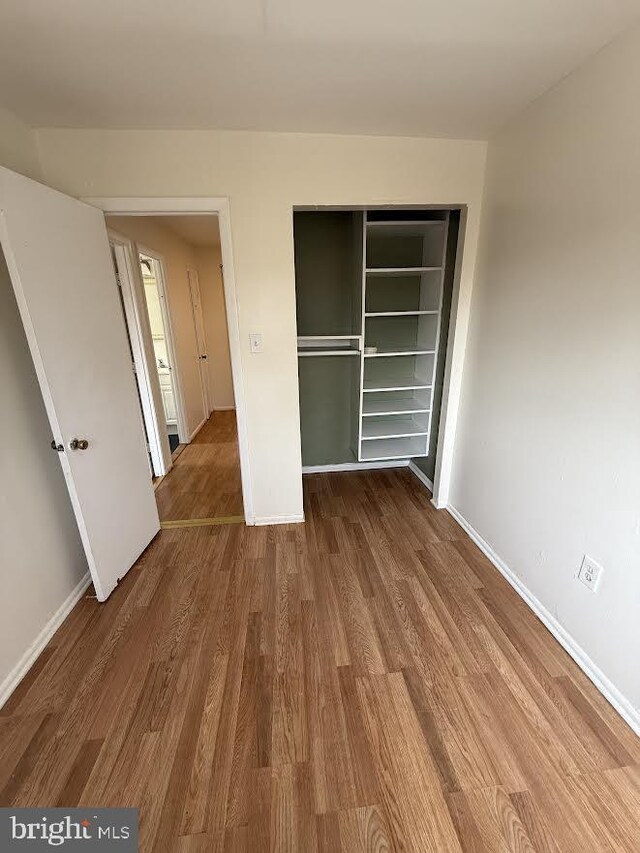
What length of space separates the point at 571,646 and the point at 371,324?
2380 mm

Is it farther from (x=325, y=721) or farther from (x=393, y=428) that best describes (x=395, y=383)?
(x=325, y=721)

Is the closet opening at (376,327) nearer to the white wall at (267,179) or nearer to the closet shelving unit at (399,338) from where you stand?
the closet shelving unit at (399,338)

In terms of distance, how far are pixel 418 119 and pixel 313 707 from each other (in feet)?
8.78

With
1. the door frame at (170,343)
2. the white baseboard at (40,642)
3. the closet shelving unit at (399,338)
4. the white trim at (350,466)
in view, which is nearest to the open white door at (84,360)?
the white baseboard at (40,642)

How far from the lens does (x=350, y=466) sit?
11.2 feet

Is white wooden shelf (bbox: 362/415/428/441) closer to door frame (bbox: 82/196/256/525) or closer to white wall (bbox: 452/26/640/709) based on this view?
white wall (bbox: 452/26/640/709)

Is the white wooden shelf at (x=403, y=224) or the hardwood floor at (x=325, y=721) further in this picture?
the white wooden shelf at (x=403, y=224)

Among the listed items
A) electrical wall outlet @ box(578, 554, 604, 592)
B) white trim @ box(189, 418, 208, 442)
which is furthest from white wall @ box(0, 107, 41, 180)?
electrical wall outlet @ box(578, 554, 604, 592)

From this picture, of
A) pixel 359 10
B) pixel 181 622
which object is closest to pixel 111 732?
pixel 181 622

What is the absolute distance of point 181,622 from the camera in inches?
70.1

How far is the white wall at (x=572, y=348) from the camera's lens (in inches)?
50.3

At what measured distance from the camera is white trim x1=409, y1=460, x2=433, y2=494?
300 cm

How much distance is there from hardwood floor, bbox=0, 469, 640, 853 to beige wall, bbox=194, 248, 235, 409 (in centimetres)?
364

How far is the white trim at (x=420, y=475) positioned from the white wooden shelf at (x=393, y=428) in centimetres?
41
